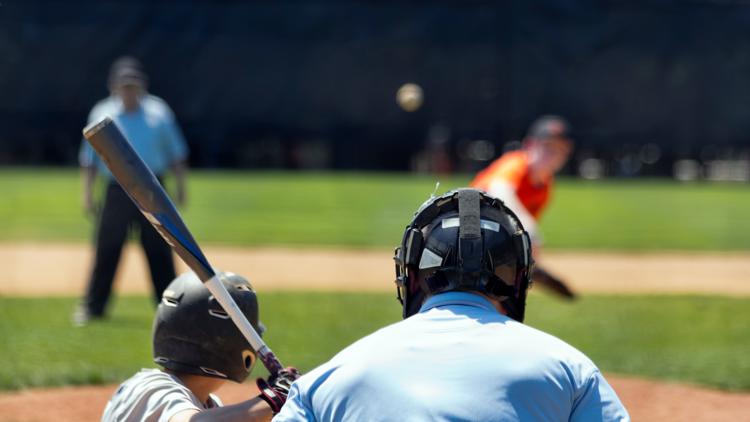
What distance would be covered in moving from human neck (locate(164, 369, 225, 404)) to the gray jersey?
217 mm

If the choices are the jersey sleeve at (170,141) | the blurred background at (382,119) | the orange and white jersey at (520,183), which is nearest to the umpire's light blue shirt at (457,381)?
the orange and white jersey at (520,183)

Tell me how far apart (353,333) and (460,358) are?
6472 millimetres

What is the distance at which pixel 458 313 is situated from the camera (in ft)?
7.47

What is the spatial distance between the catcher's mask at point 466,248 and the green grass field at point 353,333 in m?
4.86

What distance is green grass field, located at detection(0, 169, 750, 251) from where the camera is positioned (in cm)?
1739

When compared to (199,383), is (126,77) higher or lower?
higher

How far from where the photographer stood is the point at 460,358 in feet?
7.02

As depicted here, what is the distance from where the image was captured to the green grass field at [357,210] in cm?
1739

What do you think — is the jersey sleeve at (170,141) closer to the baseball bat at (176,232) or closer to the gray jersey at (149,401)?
the baseball bat at (176,232)

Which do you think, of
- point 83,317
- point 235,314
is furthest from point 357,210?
point 235,314

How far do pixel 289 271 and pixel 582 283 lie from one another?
3.39 metres

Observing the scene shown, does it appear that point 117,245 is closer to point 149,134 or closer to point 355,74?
point 149,134

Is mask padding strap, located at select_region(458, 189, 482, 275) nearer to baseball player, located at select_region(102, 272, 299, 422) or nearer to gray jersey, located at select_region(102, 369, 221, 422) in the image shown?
gray jersey, located at select_region(102, 369, 221, 422)

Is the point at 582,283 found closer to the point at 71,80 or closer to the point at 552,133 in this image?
the point at 552,133
